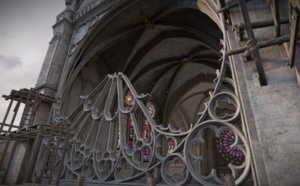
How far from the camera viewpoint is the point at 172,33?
1128cm

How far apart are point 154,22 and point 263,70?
869 cm

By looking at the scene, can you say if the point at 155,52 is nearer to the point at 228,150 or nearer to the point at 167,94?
the point at 167,94

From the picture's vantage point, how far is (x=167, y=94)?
16109mm

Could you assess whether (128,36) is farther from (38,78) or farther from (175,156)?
(175,156)

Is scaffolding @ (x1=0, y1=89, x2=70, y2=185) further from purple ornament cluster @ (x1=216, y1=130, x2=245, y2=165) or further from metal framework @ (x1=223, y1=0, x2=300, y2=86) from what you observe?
purple ornament cluster @ (x1=216, y1=130, x2=245, y2=165)

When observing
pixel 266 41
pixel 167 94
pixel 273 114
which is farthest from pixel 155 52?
pixel 273 114

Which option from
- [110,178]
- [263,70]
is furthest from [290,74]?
[110,178]

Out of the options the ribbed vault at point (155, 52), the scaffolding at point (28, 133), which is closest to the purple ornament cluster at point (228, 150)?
the ribbed vault at point (155, 52)

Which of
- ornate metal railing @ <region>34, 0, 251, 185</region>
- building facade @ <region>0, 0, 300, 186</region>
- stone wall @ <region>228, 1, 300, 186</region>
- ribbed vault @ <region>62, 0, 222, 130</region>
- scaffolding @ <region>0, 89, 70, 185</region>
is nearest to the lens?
stone wall @ <region>228, 1, 300, 186</region>

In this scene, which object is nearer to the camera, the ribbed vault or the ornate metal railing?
the ornate metal railing

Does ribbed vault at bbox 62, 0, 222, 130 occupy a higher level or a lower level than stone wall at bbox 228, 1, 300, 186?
higher

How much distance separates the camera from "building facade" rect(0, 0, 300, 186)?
2576 mm

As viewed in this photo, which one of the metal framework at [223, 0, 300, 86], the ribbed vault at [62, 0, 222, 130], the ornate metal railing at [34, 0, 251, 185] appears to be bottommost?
the ornate metal railing at [34, 0, 251, 185]

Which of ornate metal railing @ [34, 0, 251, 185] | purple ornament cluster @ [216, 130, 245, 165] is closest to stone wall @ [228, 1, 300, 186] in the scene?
ornate metal railing @ [34, 0, 251, 185]
